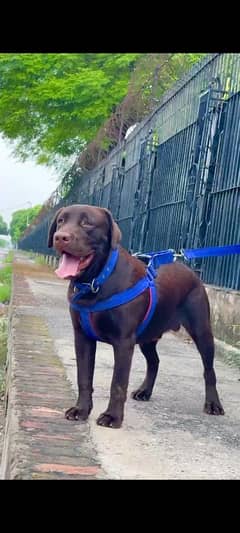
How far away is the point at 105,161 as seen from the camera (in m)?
18.3

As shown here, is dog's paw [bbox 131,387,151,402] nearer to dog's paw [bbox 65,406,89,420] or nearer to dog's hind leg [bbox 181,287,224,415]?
dog's hind leg [bbox 181,287,224,415]

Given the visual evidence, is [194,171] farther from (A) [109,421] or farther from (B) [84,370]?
(A) [109,421]

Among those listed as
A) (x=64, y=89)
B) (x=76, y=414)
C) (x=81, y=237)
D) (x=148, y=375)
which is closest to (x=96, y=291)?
(x=81, y=237)

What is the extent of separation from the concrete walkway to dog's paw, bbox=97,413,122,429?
0.03 metres

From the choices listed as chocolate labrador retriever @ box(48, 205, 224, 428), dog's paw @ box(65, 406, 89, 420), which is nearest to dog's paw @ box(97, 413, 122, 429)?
chocolate labrador retriever @ box(48, 205, 224, 428)

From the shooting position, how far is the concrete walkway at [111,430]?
2.93 meters

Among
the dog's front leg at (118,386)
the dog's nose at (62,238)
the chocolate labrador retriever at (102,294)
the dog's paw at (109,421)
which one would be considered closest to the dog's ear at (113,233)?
the chocolate labrador retriever at (102,294)

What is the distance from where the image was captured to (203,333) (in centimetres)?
423

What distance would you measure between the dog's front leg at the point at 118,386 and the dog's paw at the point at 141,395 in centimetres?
78

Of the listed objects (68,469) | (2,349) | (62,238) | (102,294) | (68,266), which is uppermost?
(62,238)

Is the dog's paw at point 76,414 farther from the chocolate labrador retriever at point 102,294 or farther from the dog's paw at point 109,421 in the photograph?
the dog's paw at point 109,421

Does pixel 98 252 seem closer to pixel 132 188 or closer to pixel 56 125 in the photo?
pixel 132 188

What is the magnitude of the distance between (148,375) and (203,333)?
47 centimetres
